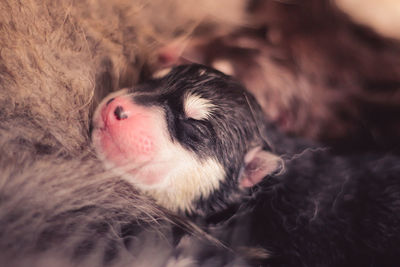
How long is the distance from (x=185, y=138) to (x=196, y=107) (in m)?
0.09

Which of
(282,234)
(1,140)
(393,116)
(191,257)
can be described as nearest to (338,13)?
(393,116)

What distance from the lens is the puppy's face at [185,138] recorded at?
0.90 meters

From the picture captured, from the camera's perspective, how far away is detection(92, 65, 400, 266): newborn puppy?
3.05ft

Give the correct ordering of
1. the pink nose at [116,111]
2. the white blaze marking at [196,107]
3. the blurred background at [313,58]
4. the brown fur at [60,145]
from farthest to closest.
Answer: the blurred background at [313,58]
the white blaze marking at [196,107]
the pink nose at [116,111]
the brown fur at [60,145]

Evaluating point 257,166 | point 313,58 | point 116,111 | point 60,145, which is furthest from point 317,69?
point 60,145

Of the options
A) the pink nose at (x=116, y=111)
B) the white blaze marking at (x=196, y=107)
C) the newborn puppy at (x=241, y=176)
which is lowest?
the newborn puppy at (x=241, y=176)

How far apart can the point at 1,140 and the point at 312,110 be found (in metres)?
0.97

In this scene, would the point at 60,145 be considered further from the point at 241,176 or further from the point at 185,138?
the point at 241,176

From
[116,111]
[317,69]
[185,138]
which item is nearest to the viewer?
[116,111]

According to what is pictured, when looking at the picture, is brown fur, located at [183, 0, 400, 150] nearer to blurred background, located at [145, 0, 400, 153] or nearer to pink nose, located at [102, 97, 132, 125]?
blurred background, located at [145, 0, 400, 153]

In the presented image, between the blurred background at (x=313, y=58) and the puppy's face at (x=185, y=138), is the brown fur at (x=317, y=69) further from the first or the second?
the puppy's face at (x=185, y=138)

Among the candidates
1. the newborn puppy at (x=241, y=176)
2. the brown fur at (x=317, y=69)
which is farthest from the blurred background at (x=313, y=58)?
the newborn puppy at (x=241, y=176)

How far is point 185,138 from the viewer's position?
1.01 metres

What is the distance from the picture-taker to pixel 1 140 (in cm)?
71
